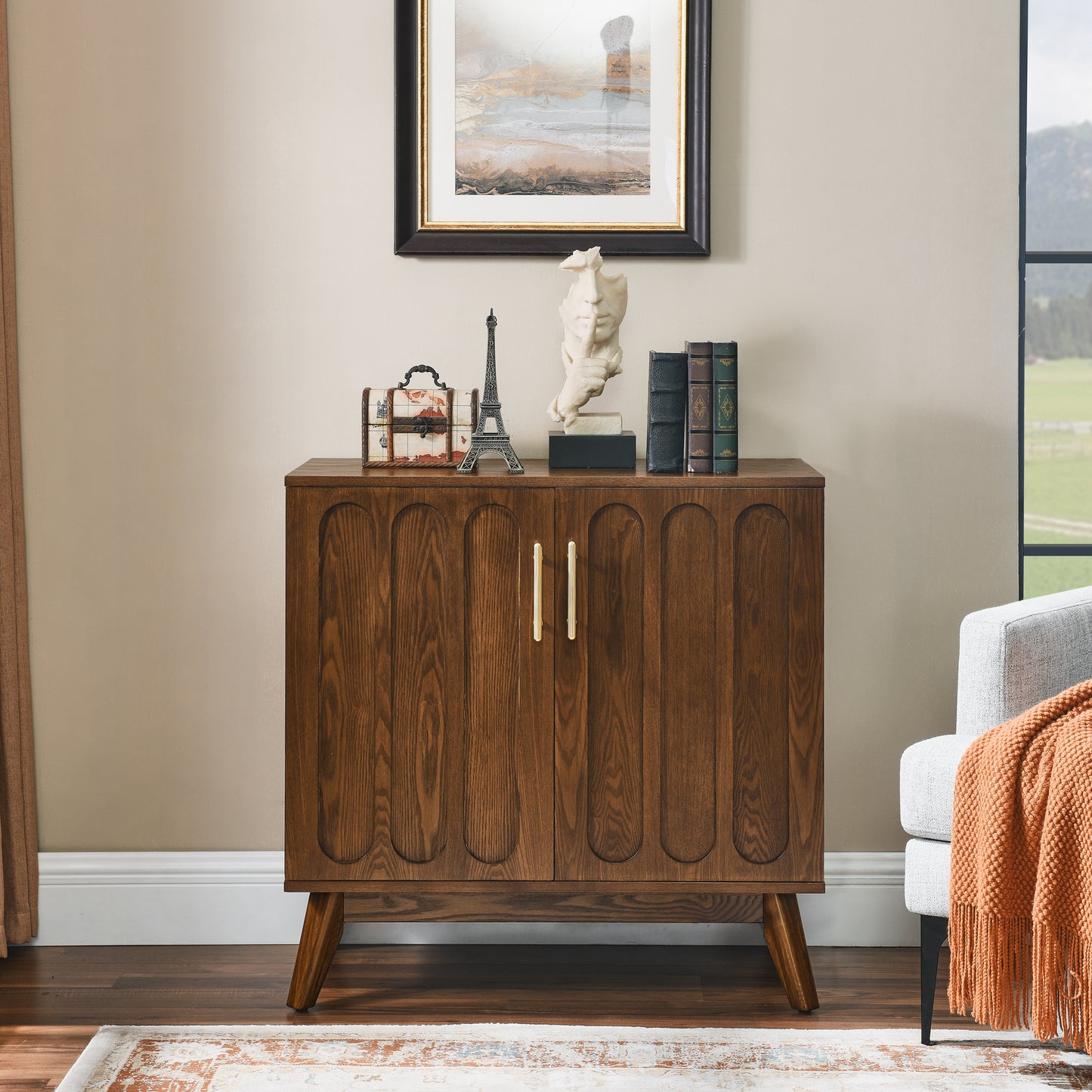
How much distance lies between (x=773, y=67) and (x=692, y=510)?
101 centimetres

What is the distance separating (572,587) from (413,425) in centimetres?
44

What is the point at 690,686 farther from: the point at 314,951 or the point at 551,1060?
the point at 314,951

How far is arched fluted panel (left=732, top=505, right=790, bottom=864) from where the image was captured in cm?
193

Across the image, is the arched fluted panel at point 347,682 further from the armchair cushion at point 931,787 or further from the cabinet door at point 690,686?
the armchair cushion at point 931,787

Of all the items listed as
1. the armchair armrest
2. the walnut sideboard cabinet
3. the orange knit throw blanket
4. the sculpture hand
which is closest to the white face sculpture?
the sculpture hand

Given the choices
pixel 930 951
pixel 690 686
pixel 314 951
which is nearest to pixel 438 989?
pixel 314 951

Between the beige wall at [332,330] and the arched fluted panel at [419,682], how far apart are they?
478mm

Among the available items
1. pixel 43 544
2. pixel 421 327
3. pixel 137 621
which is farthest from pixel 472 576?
pixel 43 544

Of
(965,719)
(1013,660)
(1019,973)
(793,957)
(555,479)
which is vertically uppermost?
(555,479)

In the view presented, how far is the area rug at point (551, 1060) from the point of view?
1.75m

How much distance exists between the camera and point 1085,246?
150 inches

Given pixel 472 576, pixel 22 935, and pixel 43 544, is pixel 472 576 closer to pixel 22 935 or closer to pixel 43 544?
pixel 43 544

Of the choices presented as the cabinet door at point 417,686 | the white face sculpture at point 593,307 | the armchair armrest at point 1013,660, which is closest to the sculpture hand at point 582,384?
the white face sculpture at point 593,307

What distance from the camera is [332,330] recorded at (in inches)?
90.9
